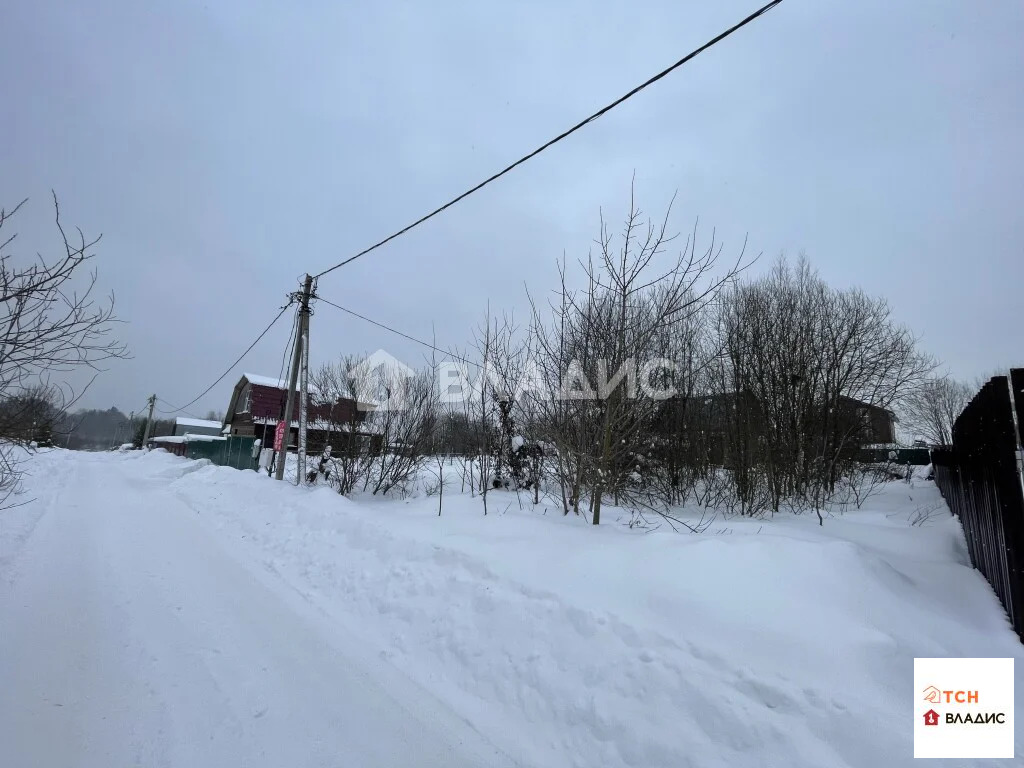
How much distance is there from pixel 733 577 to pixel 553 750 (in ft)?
5.88

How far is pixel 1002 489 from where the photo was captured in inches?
141

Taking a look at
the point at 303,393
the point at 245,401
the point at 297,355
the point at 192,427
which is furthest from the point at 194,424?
the point at 303,393

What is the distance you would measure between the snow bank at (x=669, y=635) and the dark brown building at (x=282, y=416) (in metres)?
6.85

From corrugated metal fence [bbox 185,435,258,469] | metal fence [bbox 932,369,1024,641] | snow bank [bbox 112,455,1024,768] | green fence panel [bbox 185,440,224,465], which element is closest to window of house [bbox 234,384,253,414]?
green fence panel [bbox 185,440,224,465]

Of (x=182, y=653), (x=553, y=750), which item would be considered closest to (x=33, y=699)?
(x=182, y=653)

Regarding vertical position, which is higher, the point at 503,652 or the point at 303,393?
the point at 303,393

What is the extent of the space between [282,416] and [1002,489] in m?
15.1

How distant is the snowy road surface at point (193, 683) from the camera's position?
259cm

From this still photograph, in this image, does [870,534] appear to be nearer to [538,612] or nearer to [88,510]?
[538,612]

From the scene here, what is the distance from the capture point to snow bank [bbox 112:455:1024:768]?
247cm

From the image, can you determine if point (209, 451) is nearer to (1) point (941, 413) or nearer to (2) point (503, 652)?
(2) point (503, 652)

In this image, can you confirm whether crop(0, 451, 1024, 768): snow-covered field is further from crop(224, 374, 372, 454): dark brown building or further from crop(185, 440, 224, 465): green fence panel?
crop(185, 440, 224, 465): green fence panel

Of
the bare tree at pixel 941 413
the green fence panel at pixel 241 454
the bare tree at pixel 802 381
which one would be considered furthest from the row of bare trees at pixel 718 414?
the bare tree at pixel 941 413

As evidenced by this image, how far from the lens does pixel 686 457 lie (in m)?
11.6
